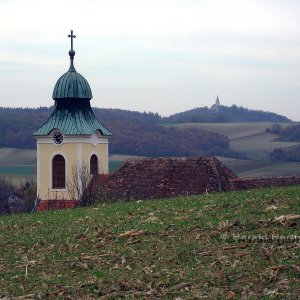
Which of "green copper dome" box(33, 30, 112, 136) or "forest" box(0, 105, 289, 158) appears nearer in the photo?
"green copper dome" box(33, 30, 112, 136)

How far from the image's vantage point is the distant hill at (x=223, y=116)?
356 ft

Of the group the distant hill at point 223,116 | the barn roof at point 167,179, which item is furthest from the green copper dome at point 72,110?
the distant hill at point 223,116

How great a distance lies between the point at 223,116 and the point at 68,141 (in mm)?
74767

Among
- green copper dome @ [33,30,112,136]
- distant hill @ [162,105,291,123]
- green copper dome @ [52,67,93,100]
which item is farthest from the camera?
distant hill @ [162,105,291,123]

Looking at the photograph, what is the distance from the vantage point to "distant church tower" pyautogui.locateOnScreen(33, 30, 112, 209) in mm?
40750

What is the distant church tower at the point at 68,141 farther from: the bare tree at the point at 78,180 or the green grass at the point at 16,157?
the green grass at the point at 16,157

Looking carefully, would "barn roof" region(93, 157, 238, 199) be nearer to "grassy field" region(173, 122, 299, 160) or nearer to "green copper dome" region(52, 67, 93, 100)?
"green copper dome" region(52, 67, 93, 100)

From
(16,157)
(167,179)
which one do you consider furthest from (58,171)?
(16,157)

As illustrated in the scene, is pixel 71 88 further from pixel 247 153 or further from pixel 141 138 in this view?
pixel 247 153

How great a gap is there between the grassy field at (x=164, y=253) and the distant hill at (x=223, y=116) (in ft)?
296

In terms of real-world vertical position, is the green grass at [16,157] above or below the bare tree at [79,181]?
above

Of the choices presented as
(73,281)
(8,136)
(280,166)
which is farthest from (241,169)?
(73,281)

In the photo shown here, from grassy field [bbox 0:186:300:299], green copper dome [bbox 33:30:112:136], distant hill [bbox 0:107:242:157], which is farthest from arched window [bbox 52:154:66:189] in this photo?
distant hill [bbox 0:107:242:157]

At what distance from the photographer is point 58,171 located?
4116 centimetres
